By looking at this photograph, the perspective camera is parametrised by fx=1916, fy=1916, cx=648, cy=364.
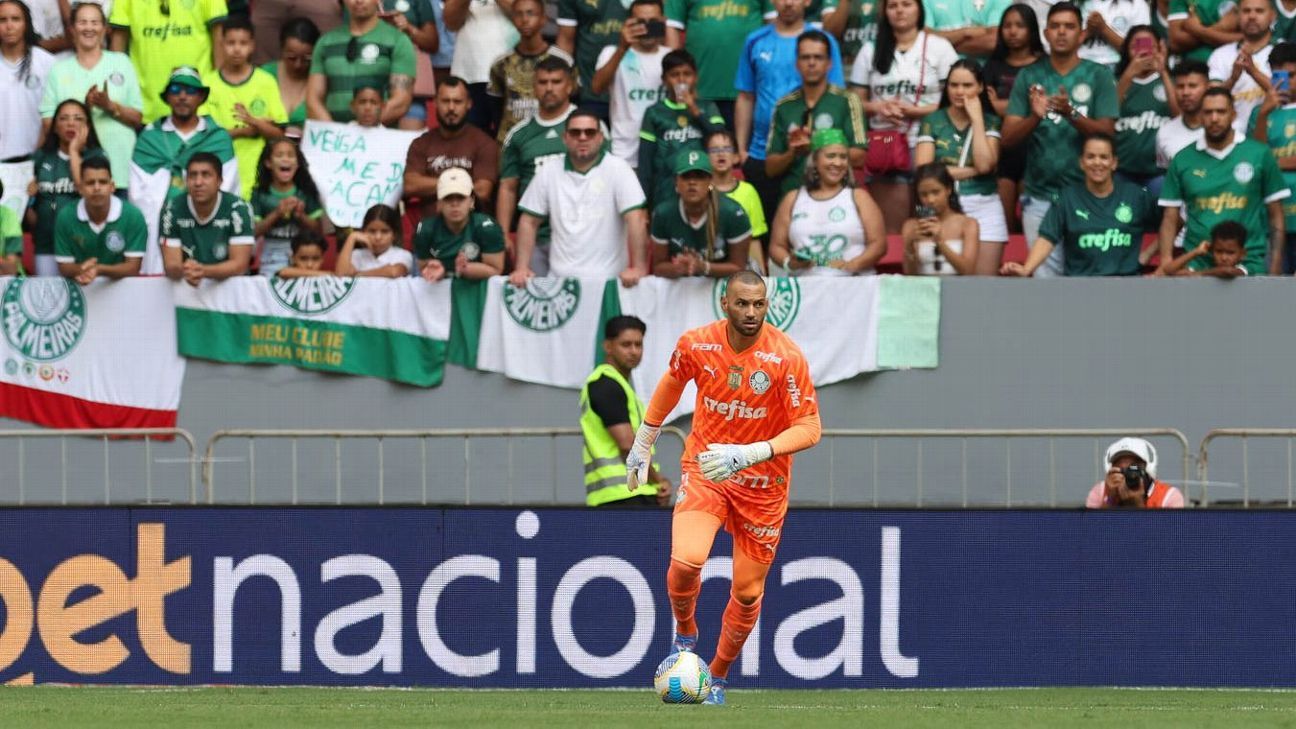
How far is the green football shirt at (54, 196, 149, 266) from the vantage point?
49.8 feet

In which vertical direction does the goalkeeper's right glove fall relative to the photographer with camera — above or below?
above

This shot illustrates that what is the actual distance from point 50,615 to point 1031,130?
838 cm

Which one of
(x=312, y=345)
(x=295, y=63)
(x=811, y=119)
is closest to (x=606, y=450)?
(x=312, y=345)

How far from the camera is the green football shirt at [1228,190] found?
1458 centimetres

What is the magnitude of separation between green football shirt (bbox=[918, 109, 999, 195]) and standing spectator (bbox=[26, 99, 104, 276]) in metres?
6.81

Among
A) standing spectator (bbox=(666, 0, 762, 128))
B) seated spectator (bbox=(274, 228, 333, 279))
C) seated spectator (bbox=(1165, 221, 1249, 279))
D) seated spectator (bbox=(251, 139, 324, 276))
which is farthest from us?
standing spectator (bbox=(666, 0, 762, 128))

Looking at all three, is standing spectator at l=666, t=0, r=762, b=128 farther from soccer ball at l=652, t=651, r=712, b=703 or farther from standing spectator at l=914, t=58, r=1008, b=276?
soccer ball at l=652, t=651, r=712, b=703

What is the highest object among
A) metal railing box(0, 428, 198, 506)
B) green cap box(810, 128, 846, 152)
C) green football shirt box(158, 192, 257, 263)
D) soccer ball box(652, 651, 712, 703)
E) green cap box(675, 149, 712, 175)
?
green cap box(810, 128, 846, 152)

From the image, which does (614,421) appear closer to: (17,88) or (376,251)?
(376,251)

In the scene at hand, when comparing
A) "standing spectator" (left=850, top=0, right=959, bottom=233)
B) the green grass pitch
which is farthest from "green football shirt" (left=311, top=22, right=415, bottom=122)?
the green grass pitch

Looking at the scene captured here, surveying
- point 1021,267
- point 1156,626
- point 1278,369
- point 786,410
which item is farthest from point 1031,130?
point 786,410

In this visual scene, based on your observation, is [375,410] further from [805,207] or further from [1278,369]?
[1278,369]

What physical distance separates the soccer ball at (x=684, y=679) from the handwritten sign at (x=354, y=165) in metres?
7.20

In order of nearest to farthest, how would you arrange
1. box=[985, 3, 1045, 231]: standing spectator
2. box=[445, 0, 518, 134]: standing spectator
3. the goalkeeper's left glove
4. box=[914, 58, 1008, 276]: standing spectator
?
the goalkeeper's left glove
box=[914, 58, 1008, 276]: standing spectator
box=[985, 3, 1045, 231]: standing spectator
box=[445, 0, 518, 134]: standing spectator
